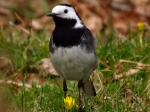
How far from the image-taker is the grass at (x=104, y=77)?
564 centimetres

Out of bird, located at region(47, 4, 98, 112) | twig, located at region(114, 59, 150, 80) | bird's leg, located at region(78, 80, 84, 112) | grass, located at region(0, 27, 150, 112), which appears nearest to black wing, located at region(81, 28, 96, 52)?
bird, located at region(47, 4, 98, 112)

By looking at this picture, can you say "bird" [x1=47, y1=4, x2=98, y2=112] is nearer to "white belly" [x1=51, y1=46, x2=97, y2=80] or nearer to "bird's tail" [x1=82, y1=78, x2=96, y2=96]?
"white belly" [x1=51, y1=46, x2=97, y2=80]

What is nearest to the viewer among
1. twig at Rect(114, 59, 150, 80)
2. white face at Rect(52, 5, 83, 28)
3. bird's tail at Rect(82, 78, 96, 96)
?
white face at Rect(52, 5, 83, 28)

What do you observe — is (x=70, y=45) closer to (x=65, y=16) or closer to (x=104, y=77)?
(x=65, y=16)

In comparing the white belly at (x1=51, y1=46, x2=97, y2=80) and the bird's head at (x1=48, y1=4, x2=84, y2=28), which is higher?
the bird's head at (x1=48, y1=4, x2=84, y2=28)

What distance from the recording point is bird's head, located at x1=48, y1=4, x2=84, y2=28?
5171 mm

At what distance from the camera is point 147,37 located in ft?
23.8

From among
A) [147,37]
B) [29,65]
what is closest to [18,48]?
[29,65]

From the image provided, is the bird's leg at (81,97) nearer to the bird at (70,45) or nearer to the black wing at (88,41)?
the bird at (70,45)

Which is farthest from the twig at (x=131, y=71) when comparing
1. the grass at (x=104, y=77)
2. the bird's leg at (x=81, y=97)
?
the bird's leg at (x=81, y=97)

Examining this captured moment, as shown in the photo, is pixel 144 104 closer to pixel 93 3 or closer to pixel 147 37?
pixel 147 37

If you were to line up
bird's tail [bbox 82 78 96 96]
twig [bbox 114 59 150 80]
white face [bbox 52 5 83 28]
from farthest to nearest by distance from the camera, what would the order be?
twig [bbox 114 59 150 80] < bird's tail [bbox 82 78 96 96] < white face [bbox 52 5 83 28]

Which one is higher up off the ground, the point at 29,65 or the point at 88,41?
the point at 88,41

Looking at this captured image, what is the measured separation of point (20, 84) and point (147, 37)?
162 centimetres
